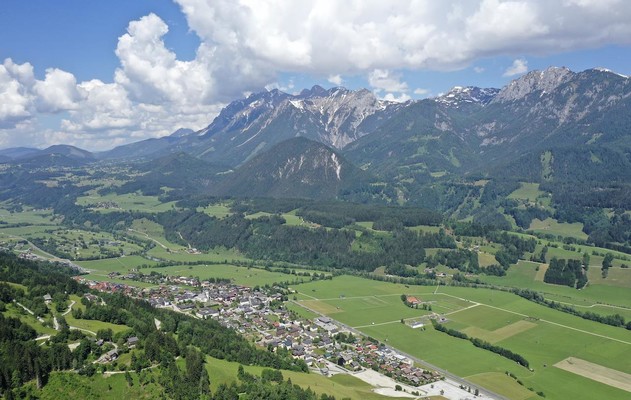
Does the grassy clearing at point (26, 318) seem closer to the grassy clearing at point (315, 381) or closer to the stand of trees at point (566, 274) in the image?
the grassy clearing at point (315, 381)

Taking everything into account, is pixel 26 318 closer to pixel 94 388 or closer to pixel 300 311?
pixel 94 388

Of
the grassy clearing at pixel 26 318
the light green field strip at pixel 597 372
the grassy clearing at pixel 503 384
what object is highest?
the grassy clearing at pixel 26 318

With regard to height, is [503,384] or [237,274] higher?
[237,274]

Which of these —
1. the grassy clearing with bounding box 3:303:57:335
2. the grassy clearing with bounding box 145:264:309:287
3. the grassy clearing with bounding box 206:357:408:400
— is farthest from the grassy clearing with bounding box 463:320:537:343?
the grassy clearing with bounding box 3:303:57:335

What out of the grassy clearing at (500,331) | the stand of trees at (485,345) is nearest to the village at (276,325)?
the stand of trees at (485,345)

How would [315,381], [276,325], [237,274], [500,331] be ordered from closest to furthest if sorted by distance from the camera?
[315,381] < [276,325] < [500,331] < [237,274]

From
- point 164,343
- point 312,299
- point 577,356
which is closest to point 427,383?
point 577,356

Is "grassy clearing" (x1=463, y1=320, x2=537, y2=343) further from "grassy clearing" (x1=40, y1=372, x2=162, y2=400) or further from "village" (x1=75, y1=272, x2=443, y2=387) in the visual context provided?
"grassy clearing" (x1=40, y1=372, x2=162, y2=400)

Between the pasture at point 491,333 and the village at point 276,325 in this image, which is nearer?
the pasture at point 491,333

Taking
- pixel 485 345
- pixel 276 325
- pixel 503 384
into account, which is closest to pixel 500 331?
pixel 485 345
